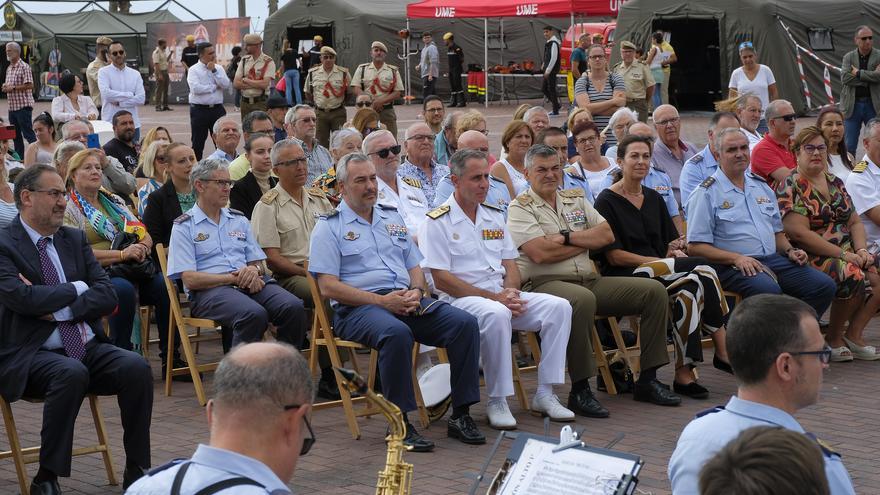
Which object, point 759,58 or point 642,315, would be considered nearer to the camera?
point 642,315

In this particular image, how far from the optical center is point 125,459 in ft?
19.9

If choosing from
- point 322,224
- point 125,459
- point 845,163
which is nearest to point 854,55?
point 845,163

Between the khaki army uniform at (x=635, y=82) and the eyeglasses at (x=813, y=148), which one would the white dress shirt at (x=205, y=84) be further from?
the eyeglasses at (x=813, y=148)

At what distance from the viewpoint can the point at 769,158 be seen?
9586 millimetres

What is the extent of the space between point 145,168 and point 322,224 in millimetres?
2895

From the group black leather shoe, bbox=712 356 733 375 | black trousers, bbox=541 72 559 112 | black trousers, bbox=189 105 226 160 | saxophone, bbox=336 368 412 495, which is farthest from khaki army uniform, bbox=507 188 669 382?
black trousers, bbox=541 72 559 112

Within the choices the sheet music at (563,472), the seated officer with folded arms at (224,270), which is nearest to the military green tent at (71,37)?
the seated officer with folded arms at (224,270)

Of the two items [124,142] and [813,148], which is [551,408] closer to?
[813,148]

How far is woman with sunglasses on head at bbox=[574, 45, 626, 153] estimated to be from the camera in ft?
44.8

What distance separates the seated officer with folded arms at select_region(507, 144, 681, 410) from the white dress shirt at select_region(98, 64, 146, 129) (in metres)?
8.98

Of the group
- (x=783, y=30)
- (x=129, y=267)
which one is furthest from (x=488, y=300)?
(x=783, y=30)

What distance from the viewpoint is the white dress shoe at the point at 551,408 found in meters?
6.79

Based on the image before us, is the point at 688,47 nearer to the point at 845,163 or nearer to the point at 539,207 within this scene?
the point at 845,163

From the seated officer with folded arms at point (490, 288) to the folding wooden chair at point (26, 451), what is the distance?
2045mm
